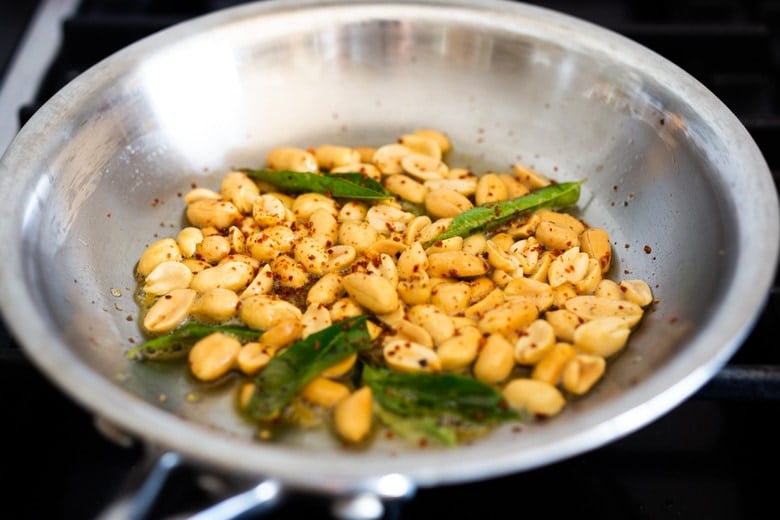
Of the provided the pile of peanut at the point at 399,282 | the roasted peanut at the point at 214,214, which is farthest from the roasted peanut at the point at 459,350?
the roasted peanut at the point at 214,214

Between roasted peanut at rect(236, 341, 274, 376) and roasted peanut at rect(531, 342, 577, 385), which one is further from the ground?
roasted peanut at rect(531, 342, 577, 385)

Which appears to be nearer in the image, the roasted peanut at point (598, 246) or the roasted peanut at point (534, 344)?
the roasted peanut at point (534, 344)

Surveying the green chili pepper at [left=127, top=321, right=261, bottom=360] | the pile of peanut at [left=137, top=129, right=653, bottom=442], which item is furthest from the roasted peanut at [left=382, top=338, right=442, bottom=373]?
the green chili pepper at [left=127, top=321, right=261, bottom=360]

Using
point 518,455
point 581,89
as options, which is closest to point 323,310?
point 518,455

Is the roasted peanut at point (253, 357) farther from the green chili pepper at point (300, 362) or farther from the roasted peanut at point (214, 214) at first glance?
the roasted peanut at point (214, 214)

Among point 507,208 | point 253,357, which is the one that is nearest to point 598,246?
point 507,208

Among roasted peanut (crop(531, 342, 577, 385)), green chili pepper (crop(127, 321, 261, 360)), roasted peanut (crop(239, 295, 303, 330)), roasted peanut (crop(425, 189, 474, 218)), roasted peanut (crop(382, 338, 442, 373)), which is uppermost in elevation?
roasted peanut (crop(425, 189, 474, 218))

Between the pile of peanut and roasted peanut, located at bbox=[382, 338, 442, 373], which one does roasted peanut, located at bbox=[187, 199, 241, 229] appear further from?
roasted peanut, located at bbox=[382, 338, 442, 373]
